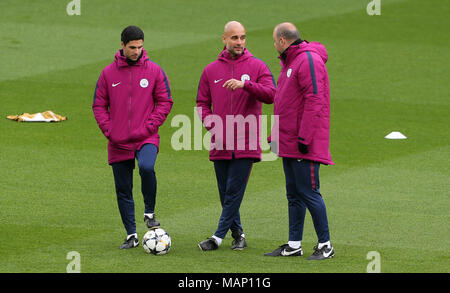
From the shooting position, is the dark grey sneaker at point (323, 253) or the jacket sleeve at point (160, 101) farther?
the jacket sleeve at point (160, 101)

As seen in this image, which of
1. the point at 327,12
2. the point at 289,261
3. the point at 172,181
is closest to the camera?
the point at 289,261

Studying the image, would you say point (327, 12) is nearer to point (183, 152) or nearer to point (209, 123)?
point (183, 152)

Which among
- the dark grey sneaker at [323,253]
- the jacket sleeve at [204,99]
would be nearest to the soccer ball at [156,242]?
the jacket sleeve at [204,99]

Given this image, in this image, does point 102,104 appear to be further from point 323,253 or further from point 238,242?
point 323,253

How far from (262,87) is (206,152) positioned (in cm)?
658

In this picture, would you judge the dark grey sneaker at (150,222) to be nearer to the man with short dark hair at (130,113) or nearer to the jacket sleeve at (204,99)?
the man with short dark hair at (130,113)

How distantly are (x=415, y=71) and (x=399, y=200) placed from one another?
1238 cm

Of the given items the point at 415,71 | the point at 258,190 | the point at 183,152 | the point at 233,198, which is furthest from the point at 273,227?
the point at 415,71

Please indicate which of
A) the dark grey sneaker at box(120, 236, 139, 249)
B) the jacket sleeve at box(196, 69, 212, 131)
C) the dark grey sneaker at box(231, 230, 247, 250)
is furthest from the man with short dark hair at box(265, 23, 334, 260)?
the dark grey sneaker at box(120, 236, 139, 249)

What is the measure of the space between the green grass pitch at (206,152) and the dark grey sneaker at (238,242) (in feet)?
0.26

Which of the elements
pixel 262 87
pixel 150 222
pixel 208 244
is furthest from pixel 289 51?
pixel 150 222

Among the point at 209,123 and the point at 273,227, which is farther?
the point at 273,227

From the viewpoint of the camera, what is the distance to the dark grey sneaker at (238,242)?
11.2 metres

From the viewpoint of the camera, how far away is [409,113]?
21.4 meters
